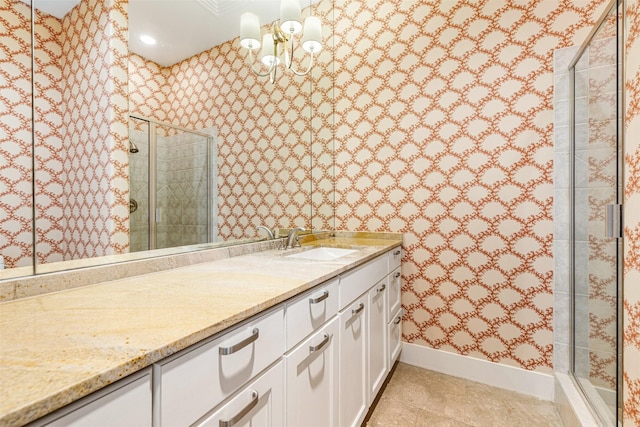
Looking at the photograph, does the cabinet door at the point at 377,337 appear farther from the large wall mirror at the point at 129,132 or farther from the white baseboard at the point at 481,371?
the large wall mirror at the point at 129,132

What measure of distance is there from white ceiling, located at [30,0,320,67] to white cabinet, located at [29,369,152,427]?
1.15 m

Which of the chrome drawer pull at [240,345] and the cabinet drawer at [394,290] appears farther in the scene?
the cabinet drawer at [394,290]

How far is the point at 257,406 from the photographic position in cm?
82

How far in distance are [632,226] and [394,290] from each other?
1244 mm

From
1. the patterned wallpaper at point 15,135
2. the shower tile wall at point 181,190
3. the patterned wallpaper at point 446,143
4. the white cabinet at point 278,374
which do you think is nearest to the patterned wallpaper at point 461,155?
the patterned wallpaper at point 446,143

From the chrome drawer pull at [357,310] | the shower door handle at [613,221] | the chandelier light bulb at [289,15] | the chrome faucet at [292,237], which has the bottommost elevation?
the chrome drawer pull at [357,310]

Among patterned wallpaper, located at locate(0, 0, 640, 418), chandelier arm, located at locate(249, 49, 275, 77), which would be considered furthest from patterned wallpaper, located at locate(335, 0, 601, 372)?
chandelier arm, located at locate(249, 49, 275, 77)

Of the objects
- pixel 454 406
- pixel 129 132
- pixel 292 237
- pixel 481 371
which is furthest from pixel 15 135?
pixel 481 371

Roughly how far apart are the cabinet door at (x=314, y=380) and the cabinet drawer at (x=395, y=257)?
85 cm

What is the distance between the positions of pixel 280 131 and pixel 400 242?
1161 millimetres

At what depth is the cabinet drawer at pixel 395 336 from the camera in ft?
6.36

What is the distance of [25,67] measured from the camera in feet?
2.98

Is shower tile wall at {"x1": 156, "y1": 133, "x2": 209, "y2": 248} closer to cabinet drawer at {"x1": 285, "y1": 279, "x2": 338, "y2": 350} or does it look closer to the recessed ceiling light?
the recessed ceiling light

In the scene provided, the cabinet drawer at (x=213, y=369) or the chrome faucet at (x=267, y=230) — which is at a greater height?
the chrome faucet at (x=267, y=230)
